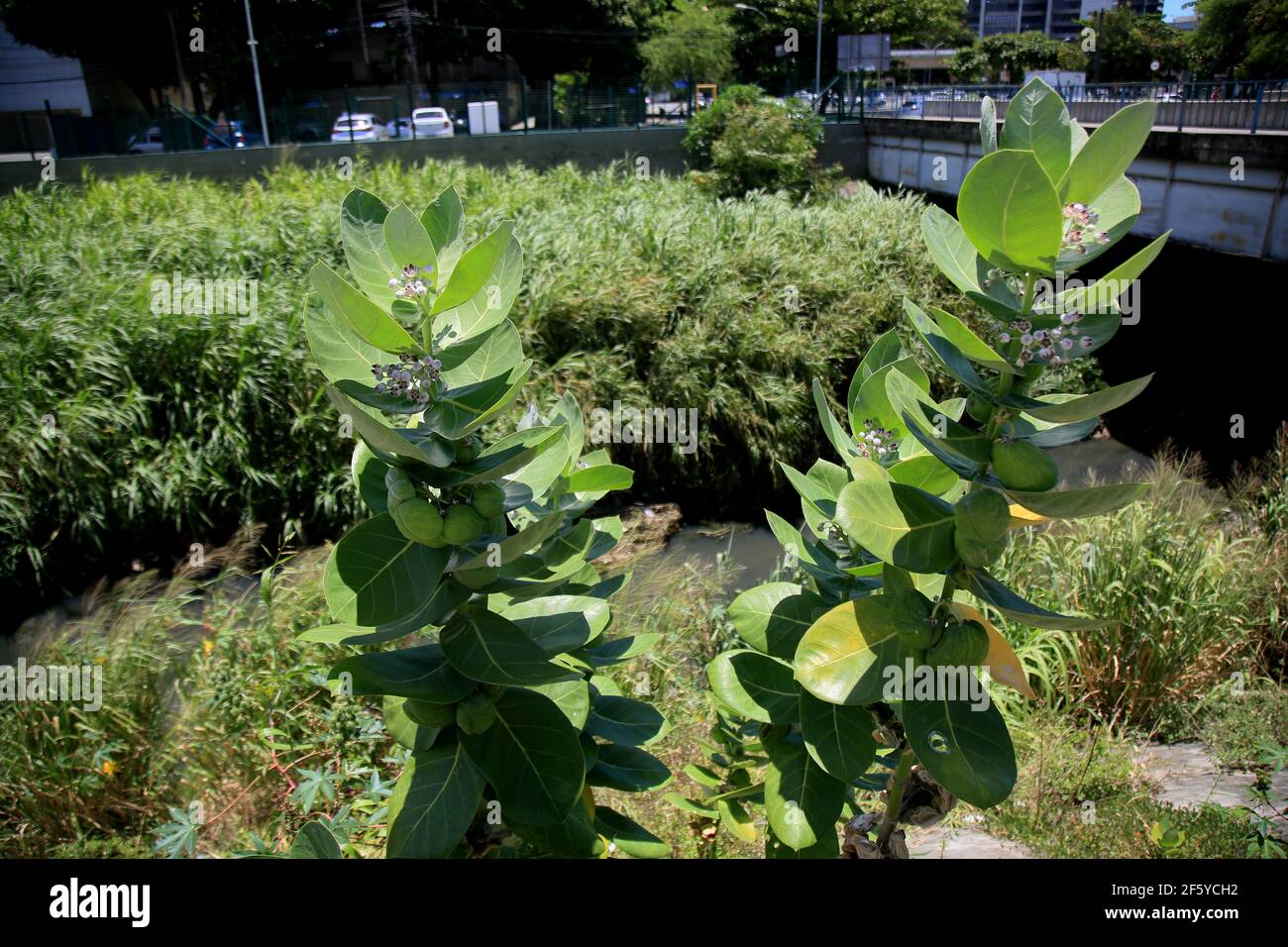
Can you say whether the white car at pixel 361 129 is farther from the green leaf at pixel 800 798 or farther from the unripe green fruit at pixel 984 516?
the unripe green fruit at pixel 984 516

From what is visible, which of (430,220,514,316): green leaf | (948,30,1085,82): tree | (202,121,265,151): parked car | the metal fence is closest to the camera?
(430,220,514,316): green leaf

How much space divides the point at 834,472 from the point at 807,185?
1902 centimetres

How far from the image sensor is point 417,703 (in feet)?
4.84

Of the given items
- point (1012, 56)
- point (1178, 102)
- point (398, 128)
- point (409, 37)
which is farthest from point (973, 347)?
point (1012, 56)

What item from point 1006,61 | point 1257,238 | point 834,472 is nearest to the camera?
point 834,472

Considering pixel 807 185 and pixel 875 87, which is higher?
pixel 875 87

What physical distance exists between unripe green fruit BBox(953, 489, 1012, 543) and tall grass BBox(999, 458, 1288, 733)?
11.4ft

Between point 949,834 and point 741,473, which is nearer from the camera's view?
point 949,834

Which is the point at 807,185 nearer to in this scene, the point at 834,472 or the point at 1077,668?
the point at 1077,668

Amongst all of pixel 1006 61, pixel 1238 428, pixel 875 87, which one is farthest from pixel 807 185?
pixel 1006 61

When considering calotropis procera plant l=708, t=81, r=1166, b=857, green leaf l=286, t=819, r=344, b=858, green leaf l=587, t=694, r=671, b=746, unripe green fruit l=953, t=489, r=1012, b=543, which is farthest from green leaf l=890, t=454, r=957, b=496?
green leaf l=286, t=819, r=344, b=858

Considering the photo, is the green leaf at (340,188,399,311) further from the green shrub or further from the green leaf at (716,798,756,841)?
the green shrub

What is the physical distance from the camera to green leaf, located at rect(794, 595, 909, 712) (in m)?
1.35

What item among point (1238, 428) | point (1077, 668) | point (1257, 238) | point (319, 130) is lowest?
point (1238, 428)
